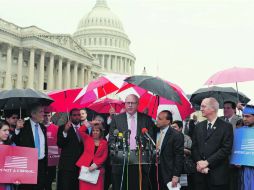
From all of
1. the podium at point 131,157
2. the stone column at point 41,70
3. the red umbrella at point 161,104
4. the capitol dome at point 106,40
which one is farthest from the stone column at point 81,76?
the podium at point 131,157

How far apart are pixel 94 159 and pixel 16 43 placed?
51891 mm

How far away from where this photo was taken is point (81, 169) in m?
7.13

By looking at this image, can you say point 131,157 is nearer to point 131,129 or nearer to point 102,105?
point 131,129

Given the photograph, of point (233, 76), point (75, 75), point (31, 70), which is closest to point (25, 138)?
point (233, 76)

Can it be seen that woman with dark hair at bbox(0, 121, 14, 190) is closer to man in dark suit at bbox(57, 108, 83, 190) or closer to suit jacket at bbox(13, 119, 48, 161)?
suit jacket at bbox(13, 119, 48, 161)

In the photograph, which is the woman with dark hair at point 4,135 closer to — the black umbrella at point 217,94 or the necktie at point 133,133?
the necktie at point 133,133

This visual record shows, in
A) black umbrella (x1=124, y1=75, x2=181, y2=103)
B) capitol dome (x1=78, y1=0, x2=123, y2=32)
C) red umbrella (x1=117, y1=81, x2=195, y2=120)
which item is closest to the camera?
black umbrella (x1=124, y1=75, x2=181, y2=103)

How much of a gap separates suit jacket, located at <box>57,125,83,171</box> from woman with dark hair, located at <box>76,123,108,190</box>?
0.29 meters

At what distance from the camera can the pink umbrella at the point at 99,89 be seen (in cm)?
813

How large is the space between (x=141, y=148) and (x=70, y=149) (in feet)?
5.93

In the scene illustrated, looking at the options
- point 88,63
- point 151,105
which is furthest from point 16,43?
point 151,105

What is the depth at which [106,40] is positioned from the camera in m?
103


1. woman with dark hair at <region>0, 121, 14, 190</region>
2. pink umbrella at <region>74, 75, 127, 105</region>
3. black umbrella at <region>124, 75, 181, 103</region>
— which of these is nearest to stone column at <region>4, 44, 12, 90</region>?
pink umbrella at <region>74, 75, 127, 105</region>

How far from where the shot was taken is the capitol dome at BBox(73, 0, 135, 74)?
101 m
